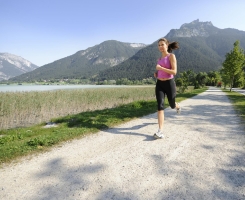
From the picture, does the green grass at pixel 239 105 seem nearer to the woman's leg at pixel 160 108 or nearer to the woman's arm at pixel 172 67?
the woman's leg at pixel 160 108

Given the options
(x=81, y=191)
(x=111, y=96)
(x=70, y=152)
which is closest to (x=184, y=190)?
(x=81, y=191)

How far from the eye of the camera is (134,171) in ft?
8.34

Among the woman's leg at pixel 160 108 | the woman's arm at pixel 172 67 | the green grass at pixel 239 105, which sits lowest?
the green grass at pixel 239 105

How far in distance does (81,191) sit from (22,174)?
3.71 ft

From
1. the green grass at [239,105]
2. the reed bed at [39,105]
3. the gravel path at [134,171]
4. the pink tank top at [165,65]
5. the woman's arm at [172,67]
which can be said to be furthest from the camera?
the reed bed at [39,105]

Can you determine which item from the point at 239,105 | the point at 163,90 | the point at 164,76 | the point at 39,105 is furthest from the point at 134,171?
the point at 239,105

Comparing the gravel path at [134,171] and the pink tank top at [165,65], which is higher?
the pink tank top at [165,65]

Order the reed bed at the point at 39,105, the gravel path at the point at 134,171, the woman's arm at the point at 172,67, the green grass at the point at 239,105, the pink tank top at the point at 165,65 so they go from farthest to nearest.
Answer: the reed bed at the point at 39,105 < the green grass at the point at 239,105 < the pink tank top at the point at 165,65 < the woman's arm at the point at 172,67 < the gravel path at the point at 134,171

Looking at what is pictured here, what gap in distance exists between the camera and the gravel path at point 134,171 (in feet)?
6.68

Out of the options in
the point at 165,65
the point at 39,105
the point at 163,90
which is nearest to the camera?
the point at 165,65

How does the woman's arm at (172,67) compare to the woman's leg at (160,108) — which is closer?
the woman's arm at (172,67)

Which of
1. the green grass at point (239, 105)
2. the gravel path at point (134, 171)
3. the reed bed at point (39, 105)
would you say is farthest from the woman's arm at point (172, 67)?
the reed bed at point (39, 105)

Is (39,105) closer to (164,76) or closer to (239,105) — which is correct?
(164,76)

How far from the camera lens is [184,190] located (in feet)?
6.76
